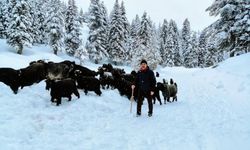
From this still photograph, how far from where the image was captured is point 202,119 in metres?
11.8

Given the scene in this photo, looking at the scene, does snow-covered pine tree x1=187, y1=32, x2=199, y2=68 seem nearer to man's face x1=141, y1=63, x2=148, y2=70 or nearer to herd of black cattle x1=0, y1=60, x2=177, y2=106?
herd of black cattle x1=0, y1=60, x2=177, y2=106

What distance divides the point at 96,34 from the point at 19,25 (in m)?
15.2

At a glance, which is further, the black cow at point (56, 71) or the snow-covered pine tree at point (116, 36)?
the snow-covered pine tree at point (116, 36)

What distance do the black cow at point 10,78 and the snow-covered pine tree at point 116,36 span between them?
54934 mm

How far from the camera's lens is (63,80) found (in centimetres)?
1312

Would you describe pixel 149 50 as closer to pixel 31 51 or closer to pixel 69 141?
pixel 31 51

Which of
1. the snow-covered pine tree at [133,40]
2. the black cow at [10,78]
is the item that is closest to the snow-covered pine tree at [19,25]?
the snow-covered pine tree at [133,40]

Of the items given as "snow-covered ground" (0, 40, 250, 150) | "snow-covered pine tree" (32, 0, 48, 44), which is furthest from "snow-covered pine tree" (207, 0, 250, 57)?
"snow-covered pine tree" (32, 0, 48, 44)

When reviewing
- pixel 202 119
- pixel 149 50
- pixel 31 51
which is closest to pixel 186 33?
pixel 149 50

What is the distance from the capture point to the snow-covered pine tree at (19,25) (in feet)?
173

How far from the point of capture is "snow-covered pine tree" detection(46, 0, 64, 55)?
63906mm

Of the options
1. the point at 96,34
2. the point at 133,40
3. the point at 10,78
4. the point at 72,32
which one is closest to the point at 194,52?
the point at 133,40

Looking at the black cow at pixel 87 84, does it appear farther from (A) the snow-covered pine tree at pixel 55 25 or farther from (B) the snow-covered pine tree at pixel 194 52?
(B) the snow-covered pine tree at pixel 194 52

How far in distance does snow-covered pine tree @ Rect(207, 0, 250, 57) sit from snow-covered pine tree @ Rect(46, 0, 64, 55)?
35.6 meters
